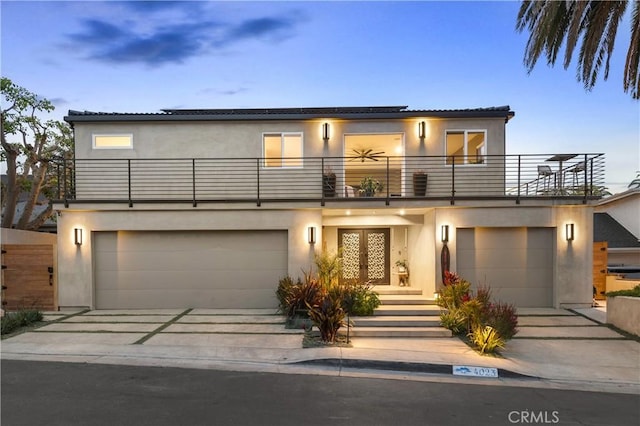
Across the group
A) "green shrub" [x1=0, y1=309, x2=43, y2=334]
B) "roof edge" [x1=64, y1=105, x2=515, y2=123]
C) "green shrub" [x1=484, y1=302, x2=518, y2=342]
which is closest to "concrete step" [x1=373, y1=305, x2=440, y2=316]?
"green shrub" [x1=484, y1=302, x2=518, y2=342]

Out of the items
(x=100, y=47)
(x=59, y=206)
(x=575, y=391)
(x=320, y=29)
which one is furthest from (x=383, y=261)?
(x=100, y=47)

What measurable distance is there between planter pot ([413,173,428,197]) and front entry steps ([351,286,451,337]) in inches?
134

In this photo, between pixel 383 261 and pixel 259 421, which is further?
pixel 383 261

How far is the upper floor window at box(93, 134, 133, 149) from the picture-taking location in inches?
528

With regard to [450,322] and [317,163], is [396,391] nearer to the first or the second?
[450,322]

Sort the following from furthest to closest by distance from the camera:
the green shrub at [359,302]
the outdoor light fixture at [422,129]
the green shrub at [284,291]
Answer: the outdoor light fixture at [422,129]
the green shrub at [284,291]
the green shrub at [359,302]

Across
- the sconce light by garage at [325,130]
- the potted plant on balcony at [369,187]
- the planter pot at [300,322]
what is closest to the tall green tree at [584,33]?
the potted plant on balcony at [369,187]

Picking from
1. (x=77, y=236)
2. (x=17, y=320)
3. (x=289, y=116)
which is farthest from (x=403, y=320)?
(x=77, y=236)

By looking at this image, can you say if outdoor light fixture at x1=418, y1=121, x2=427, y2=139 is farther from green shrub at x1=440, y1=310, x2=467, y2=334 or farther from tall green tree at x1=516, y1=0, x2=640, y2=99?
green shrub at x1=440, y1=310, x2=467, y2=334

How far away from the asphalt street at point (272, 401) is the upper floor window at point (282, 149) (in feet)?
26.3

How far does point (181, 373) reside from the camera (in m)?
6.86

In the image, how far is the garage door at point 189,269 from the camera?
41.1ft

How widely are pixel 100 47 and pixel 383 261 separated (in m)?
16.0

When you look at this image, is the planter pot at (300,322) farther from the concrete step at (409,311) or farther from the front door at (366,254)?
the front door at (366,254)
